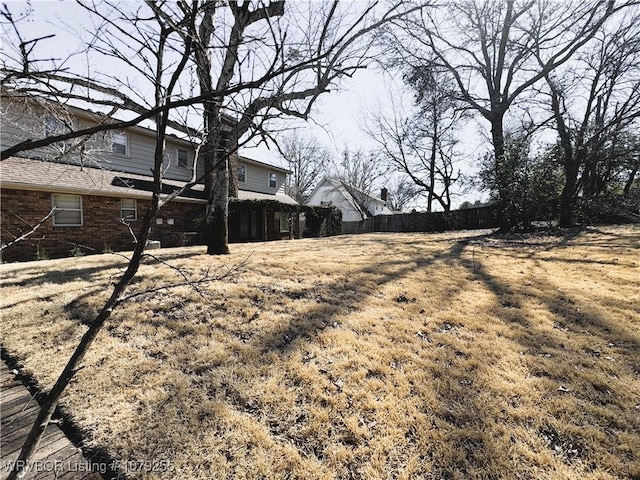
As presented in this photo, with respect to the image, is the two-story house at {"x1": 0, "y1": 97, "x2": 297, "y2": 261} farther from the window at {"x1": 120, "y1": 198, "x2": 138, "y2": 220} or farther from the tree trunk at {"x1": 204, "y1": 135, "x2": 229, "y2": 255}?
the tree trunk at {"x1": 204, "y1": 135, "x2": 229, "y2": 255}

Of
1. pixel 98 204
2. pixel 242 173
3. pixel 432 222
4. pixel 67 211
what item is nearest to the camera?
pixel 67 211

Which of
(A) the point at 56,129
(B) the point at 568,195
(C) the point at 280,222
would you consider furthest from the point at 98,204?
(B) the point at 568,195

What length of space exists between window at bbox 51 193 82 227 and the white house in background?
67.0ft

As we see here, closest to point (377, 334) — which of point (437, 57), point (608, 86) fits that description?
point (437, 57)

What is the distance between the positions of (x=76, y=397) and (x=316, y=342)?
7.02ft

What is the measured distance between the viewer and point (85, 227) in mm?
9344

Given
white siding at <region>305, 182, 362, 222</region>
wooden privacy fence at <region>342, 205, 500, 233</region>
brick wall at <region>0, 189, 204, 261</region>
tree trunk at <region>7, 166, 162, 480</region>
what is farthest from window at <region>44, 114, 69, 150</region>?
white siding at <region>305, 182, 362, 222</region>

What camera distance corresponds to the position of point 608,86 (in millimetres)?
11312

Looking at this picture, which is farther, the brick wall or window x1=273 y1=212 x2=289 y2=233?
window x1=273 y1=212 x2=289 y2=233

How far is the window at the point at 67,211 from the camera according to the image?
28.8 ft

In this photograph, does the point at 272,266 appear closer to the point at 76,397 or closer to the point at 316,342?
the point at 316,342

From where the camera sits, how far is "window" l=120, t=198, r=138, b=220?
33.9 feet

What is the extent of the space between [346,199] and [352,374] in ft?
83.9

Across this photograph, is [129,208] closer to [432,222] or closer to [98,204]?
[98,204]
